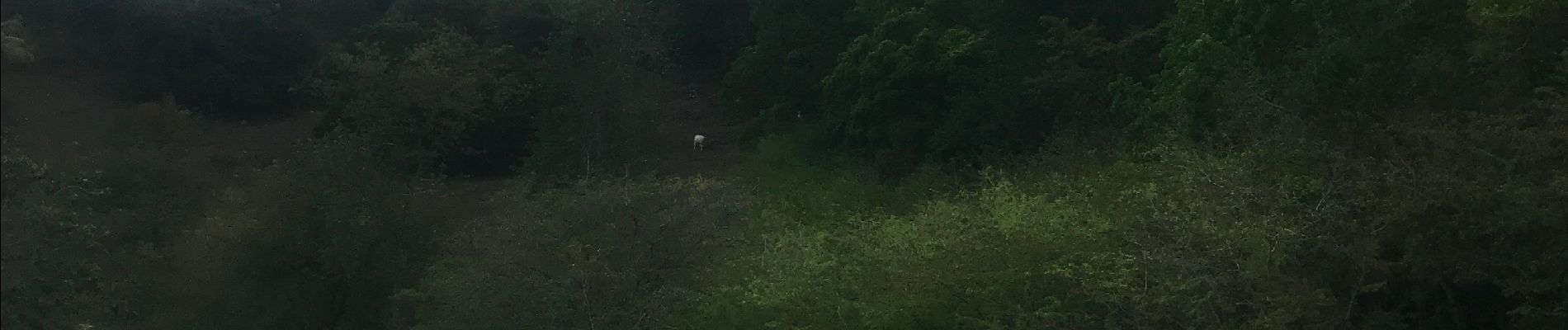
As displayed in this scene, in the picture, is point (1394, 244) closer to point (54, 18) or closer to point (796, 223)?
point (796, 223)

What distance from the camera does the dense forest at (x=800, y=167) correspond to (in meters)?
11.0

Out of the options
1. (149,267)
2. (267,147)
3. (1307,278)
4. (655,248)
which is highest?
(1307,278)

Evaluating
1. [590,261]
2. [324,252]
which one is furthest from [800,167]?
[590,261]

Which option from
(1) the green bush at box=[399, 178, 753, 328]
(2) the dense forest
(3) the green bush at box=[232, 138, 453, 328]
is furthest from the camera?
(3) the green bush at box=[232, 138, 453, 328]

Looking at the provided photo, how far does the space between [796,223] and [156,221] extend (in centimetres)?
1144

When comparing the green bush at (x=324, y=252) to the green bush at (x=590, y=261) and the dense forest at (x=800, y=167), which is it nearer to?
the dense forest at (x=800, y=167)

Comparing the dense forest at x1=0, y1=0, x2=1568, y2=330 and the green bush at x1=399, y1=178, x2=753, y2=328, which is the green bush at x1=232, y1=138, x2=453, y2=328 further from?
the green bush at x1=399, y1=178, x2=753, y2=328

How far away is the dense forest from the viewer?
11016 millimetres

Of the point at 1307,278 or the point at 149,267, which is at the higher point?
the point at 1307,278

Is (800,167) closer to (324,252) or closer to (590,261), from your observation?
(324,252)

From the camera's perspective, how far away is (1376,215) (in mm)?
10930

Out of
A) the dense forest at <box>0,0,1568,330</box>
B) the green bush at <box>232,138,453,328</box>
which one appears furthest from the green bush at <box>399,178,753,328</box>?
the green bush at <box>232,138,453,328</box>

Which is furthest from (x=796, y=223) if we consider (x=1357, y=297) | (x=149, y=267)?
(x=1357, y=297)

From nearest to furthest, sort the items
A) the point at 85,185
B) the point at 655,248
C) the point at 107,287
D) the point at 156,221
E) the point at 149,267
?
the point at 107,287
the point at 85,185
the point at 655,248
the point at 149,267
the point at 156,221
